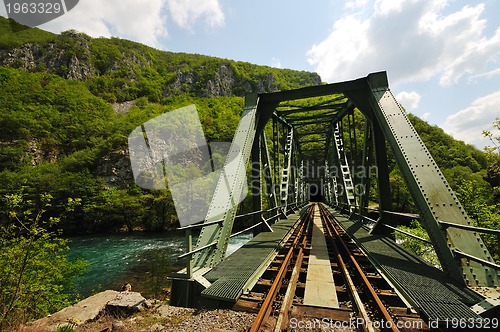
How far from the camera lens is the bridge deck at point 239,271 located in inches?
116

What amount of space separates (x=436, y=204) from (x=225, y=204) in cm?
366

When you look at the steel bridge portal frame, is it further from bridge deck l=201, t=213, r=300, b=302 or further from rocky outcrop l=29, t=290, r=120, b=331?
rocky outcrop l=29, t=290, r=120, b=331

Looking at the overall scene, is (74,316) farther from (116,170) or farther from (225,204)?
(116,170)

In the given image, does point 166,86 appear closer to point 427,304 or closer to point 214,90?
point 214,90

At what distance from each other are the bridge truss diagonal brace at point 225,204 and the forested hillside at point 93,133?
8.97 ft

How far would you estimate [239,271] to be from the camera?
3.73 m

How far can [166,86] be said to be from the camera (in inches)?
4011

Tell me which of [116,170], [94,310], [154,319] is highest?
[116,170]

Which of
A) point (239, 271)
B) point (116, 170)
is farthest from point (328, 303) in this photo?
point (116, 170)

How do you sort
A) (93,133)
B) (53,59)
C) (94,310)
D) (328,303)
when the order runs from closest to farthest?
1. (328,303)
2. (94,310)
3. (93,133)
4. (53,59)

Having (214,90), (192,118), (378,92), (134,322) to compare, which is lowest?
(134,322)

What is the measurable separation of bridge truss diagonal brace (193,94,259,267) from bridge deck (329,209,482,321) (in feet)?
9.32

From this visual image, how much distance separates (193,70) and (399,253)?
115494mm

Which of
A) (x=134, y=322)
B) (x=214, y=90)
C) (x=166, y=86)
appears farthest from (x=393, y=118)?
(x=166, y=86)
